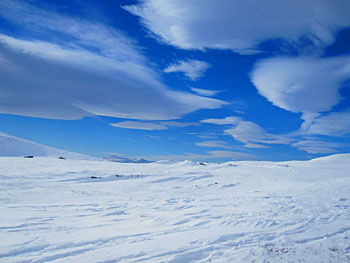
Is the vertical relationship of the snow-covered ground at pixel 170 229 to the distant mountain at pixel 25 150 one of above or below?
below

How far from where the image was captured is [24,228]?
299 inches

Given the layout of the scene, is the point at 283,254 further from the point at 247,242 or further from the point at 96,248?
the point at 96,248

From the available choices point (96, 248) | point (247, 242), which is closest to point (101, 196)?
point (96, 248)

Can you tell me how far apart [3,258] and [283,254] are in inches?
249

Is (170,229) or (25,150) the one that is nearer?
(170,229)

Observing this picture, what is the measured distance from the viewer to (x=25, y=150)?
62125 mm

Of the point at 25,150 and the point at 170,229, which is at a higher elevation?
the point at 25,150

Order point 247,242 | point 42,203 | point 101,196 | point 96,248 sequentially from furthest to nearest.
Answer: point 101,196 < point 42,203 < point 247,242 < point 96,248

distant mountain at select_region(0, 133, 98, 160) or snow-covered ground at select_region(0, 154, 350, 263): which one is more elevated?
distant mountain at select_region(0, 133, 98, 160)

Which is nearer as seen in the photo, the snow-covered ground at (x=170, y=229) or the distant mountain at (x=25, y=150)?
the snow-covered ground at (x=170, y=229)

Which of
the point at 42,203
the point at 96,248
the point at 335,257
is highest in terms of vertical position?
the point at 42,203

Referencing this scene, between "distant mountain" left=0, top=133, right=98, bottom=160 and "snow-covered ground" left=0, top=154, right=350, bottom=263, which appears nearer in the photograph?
"snow-covered ground" left=0, top=154, right=350, bottom=263

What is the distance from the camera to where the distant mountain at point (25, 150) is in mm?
59625

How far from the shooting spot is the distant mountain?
196ft
